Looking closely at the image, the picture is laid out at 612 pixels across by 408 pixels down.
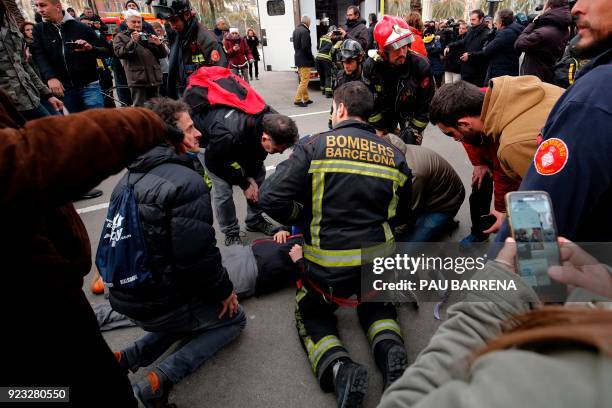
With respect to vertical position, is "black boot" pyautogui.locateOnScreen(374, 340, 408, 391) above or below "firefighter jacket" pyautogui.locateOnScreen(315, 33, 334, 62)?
below

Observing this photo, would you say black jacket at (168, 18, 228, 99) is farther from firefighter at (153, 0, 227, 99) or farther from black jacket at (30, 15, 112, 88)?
black jacket at (30, 15, 112, 88)

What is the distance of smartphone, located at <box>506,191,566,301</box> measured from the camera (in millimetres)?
952

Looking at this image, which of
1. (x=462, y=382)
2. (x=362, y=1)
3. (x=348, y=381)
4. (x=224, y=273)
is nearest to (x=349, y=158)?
(x=224, y=273)

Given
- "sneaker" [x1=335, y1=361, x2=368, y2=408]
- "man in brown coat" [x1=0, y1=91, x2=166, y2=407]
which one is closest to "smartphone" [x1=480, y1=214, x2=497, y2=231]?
"sneaker" [x1=335, y1=361, x2=368, y2=408]

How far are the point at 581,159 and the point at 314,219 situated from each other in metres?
1.18

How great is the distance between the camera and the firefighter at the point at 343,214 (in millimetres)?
1866

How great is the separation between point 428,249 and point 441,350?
2277mm

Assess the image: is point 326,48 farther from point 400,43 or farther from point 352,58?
point 400,43

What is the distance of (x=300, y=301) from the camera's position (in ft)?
7.30

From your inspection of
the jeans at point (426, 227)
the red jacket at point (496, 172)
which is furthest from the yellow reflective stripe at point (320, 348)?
the red jacket at point (496, 172)

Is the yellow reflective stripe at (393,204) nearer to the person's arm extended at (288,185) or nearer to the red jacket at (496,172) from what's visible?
the person's arm extended at (288,185)

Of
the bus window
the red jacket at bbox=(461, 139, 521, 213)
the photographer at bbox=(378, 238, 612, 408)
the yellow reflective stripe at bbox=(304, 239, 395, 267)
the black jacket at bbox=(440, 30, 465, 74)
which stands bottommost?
the yellow reflective stripe at bbox=(304, 239, 395, 267)

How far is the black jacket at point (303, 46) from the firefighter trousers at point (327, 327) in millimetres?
7258

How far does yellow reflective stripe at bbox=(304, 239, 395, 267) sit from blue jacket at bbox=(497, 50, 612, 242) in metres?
0.84
